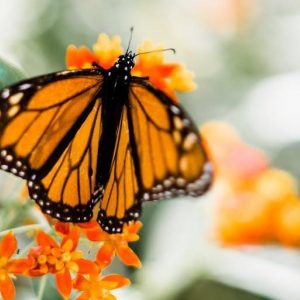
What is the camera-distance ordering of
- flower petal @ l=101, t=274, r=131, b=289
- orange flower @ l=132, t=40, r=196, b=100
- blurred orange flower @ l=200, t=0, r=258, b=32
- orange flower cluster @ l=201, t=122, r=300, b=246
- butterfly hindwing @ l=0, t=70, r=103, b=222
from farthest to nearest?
blurred orange flower @ l=200, t=0, r=258, b=32 < orange flower cluster @ l=201, t=122, r=300, b=246 < orange flower @ l=132, t=40, r=196, b=100 < flower petal @ l=101, t=274, r=131, b=289 < butterfly hindwing @ l=0, t=70, r=103, b=222

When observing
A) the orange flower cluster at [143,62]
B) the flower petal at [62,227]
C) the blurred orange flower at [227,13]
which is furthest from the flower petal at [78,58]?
the blurred orange flower at [227,13]

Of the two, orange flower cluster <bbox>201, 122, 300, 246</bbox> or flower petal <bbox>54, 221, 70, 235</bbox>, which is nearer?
flower petal <bbox>54, 221, 70, 235</bbox>

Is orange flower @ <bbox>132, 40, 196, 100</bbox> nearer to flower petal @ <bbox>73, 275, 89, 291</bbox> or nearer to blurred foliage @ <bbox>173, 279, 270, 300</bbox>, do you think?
flower petal @ <bbox>73, 275, 89, 291</bbox>

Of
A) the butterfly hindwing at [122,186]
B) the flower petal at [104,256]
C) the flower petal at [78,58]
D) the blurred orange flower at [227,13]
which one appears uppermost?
the blurred orange flower at [227,13]

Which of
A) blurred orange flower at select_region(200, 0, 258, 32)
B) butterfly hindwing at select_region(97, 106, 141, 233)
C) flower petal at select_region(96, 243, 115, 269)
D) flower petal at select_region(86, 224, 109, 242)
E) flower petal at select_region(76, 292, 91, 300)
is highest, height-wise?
blurred orange flower at select_region(200, 0, 258, 32)

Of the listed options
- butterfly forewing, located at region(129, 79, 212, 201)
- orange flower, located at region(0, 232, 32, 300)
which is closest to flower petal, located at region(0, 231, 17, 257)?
orange flower, located at region(0, 232, 32, 300)

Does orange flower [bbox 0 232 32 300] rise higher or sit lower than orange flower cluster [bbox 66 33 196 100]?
lower

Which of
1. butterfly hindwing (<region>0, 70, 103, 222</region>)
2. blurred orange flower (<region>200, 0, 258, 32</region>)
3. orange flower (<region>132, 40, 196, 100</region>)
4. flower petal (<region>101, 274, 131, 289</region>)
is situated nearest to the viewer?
butterfly hindwing (<region>0, 70, 103, 222</region>)

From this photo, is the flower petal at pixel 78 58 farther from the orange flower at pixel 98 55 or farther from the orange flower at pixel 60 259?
the orange flower at pixel 60 259

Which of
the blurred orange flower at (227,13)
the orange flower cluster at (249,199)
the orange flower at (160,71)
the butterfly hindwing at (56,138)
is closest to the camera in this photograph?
the butterfly hindwing at (56,138)
